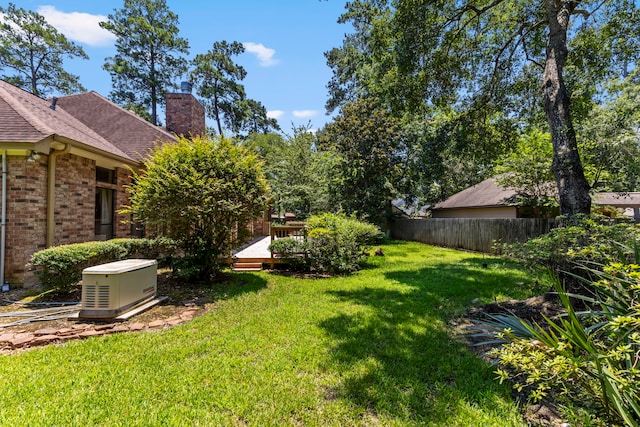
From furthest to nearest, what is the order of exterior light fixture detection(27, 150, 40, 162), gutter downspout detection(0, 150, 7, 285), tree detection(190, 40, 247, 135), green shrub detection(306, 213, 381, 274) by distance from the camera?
tree detection(190, 40, 247, 135)
green shrub detection(306, 213, 381, 274)
exterior light fixture detection(27, 150, 40, 162)
gutter downspout detection(0, 150, 7, 285)

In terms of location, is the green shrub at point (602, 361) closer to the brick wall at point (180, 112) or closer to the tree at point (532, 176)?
the tree at point (532, 176)

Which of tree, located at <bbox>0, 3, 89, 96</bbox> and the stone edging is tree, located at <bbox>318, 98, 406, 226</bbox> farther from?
tree, located at <bbox>0, 3, 89, 96</bbox>

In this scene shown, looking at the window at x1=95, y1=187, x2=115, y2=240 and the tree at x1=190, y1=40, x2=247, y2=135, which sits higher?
the tree at x1=190, y1=40, x2=247, y2=135

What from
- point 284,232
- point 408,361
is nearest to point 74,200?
point 284,232

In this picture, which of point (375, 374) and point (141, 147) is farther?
point (141, 147)

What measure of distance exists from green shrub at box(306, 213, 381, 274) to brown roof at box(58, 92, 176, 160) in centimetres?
671

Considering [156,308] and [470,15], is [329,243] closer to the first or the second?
[156,308]

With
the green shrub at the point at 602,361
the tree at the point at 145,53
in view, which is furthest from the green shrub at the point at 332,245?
the tree at the point at 145,53

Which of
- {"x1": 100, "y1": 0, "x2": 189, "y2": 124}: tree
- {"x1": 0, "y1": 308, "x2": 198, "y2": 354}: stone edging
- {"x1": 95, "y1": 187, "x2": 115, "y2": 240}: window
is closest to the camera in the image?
{"x1": 0, "y1": 308, "x2": 198, "y2": 354}: stone edging

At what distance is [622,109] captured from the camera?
28.5 feet

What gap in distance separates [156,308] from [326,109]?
2910cm

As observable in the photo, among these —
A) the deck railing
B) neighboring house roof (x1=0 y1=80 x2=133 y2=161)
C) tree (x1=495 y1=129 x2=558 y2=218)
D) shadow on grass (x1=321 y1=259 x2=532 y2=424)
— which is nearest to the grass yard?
shadow on grass (x1=321 y1=259 x2=532 y2=424)

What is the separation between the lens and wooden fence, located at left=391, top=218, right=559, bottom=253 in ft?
38.9

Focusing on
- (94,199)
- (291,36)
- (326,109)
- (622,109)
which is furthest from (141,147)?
(326,109)
